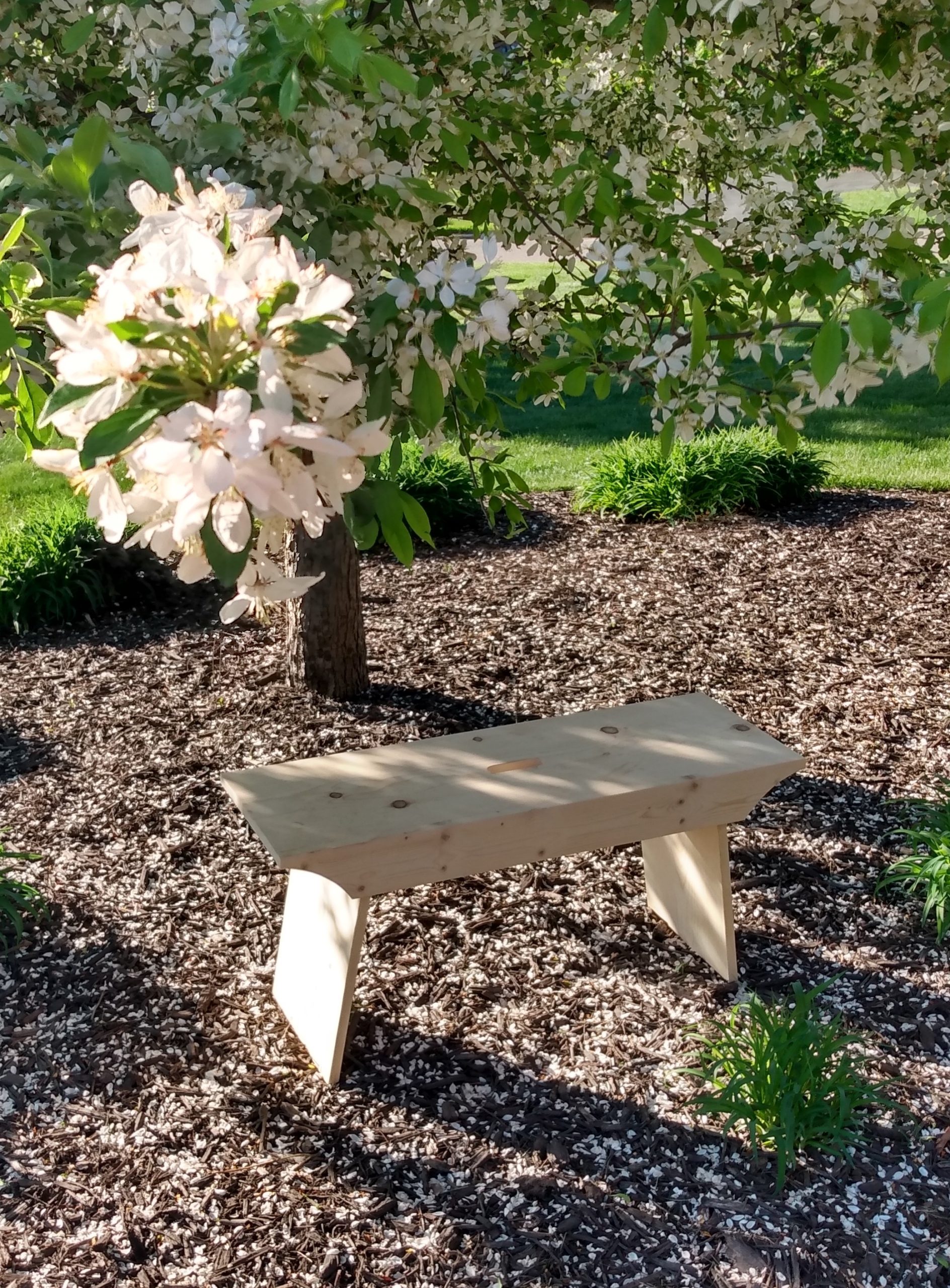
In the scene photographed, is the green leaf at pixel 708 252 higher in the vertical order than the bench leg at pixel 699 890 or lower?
higher

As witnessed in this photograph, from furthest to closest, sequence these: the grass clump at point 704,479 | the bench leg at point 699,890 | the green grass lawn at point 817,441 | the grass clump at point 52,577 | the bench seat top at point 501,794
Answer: the green grass lawn at point 817,441, the grass clump at point 704,479, the grass clump at point 52,577, the bench leg at point 699,890, the bench seat top at point 501,794

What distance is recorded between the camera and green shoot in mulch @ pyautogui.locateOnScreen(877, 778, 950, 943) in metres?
2.95

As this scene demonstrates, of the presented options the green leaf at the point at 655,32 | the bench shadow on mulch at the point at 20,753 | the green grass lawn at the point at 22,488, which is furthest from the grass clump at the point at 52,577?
the green leaf at the point at 655,32

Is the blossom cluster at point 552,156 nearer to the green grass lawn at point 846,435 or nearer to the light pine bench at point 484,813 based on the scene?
the light pine bench at point 484,813

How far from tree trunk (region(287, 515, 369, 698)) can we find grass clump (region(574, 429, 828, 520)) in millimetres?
2388

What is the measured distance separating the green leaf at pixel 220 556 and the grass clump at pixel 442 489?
15.4 ft

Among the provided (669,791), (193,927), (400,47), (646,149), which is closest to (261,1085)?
(193,927)

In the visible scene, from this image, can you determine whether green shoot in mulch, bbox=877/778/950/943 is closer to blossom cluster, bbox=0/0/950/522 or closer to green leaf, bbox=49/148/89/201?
blossom cluster, bbox=0/0/950/522

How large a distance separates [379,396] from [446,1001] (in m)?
1.53

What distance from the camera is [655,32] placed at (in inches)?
89.6

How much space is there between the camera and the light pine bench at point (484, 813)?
2.34 metres

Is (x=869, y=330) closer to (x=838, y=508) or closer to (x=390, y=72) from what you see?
(x=390, y=72)

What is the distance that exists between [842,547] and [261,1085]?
3.99m

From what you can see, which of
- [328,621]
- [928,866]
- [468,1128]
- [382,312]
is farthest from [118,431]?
[328,621]
